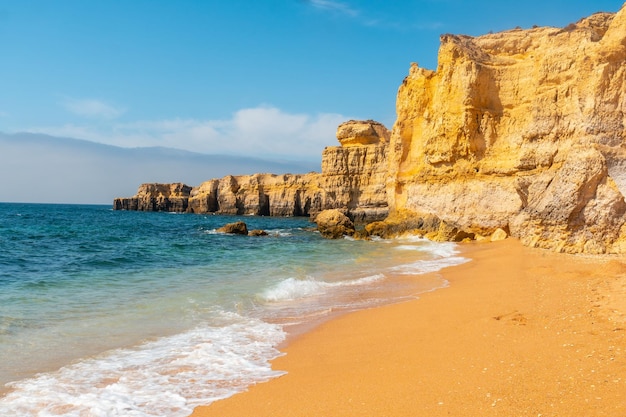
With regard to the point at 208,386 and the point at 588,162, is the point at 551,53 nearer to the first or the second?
the point at 588,162

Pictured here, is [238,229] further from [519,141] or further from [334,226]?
[519,141]

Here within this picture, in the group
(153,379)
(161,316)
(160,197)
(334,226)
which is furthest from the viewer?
(160,197)

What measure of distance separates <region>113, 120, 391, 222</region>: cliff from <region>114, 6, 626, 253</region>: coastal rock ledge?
23228 mm

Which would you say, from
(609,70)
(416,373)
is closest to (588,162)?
(609,70)

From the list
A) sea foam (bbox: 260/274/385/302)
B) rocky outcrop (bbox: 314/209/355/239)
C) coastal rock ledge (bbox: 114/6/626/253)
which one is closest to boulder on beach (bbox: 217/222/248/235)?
rocky outcrop (bbox: 314/209/355/239)

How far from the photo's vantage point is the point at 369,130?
55.1m

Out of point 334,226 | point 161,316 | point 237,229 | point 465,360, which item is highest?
point 334,226

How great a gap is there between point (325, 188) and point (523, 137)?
37.1m

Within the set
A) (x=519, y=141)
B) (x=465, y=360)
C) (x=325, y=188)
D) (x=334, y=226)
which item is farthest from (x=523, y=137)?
(x=325, y=188)

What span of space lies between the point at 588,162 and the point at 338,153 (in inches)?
1615

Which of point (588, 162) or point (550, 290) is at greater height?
point (588, 162)

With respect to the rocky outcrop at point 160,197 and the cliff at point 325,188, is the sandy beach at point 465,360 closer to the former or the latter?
the cliff at point 325,188

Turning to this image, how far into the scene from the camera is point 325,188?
2279 inches

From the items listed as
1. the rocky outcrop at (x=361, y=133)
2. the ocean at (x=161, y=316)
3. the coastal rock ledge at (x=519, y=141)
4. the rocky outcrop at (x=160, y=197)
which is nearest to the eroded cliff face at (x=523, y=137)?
the coastal rock ledge at (x=519, y=141)
